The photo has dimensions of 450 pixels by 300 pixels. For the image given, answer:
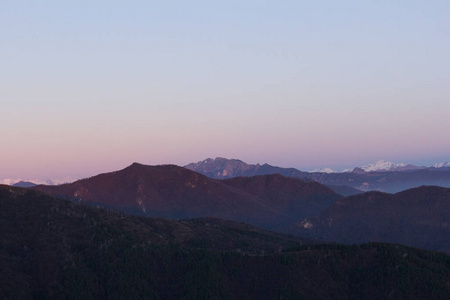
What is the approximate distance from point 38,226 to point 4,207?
17682mm

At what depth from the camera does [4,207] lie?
6358 inches

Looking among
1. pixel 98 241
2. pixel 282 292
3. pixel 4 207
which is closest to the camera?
pixel 282 292

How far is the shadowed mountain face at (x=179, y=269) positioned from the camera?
129000 mm

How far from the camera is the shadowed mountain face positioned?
423 ft

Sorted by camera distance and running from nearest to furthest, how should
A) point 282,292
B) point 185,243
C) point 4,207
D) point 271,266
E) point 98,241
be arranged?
point 282,292 < point 271,266 < point 98,241 < point 4,207 < point 185,243

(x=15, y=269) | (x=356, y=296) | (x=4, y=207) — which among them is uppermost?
(x=4, y=207)

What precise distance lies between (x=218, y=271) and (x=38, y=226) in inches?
2110

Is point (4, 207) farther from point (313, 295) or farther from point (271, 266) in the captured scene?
point (313, 295)

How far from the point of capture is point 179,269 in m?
141

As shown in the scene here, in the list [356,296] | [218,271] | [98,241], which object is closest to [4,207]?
[98,241]

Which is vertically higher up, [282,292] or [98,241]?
[98,241]

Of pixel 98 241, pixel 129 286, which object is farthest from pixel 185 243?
pixel 129 286

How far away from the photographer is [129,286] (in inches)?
5128

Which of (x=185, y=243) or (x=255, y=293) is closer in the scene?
(x=255, y=293)
